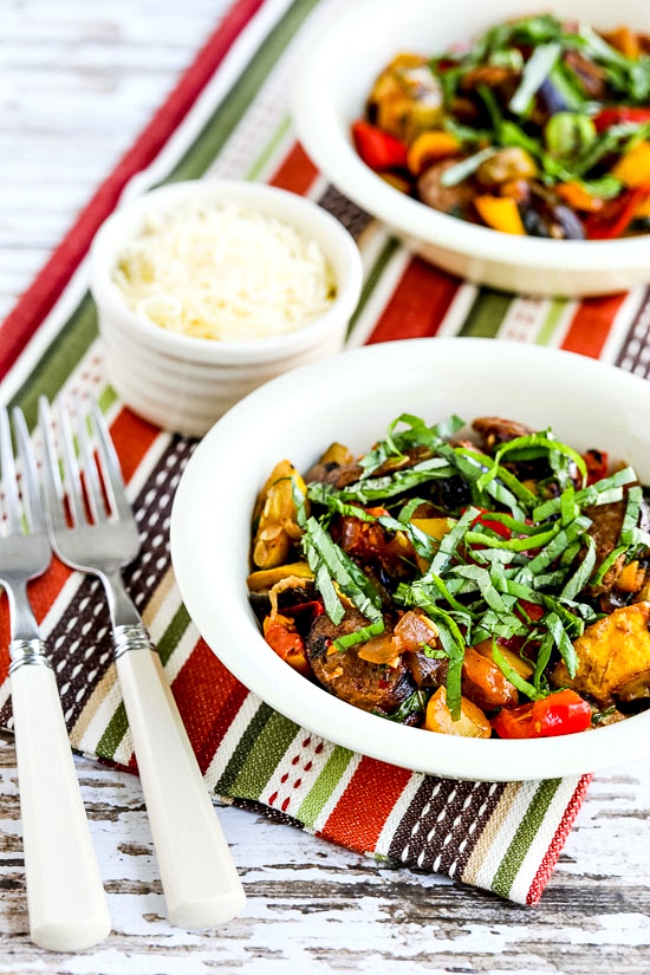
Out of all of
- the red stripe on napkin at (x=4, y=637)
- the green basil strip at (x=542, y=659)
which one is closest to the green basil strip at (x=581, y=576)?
the green basil strip at (x=542, y=659)

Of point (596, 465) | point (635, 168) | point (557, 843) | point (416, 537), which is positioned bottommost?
point (557, 843)

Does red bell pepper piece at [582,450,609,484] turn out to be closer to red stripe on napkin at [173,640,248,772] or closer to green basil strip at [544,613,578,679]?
green basil strip at [544,613,578,679]

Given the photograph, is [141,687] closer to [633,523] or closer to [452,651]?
[452,651]

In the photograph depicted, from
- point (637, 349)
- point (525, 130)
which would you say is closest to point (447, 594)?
point (637, 349)

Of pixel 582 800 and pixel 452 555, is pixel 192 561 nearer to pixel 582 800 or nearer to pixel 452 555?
pixel 452 555

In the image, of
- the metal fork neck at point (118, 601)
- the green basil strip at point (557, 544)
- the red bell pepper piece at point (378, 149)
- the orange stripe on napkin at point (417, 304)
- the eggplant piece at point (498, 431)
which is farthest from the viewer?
the red bell pepper piece at point (378, 149)

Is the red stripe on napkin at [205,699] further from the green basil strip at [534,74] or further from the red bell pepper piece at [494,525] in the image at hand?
the green basil strip at [534,74]
